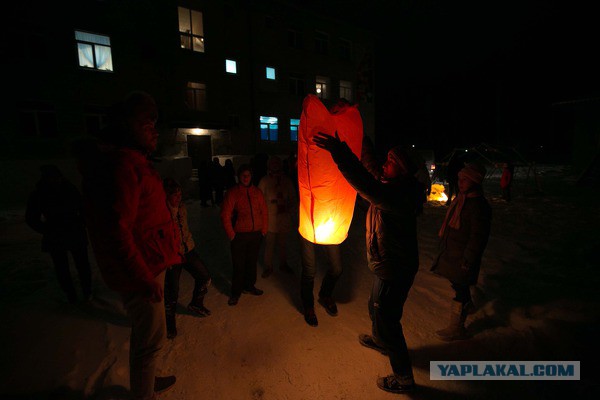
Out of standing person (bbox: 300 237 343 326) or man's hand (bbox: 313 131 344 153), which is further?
standing person (bbox: 300 237 343 326)

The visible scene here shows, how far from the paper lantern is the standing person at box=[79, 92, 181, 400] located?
4.63 feet

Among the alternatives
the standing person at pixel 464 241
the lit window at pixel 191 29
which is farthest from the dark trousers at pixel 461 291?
the lit window at pixel 191 29

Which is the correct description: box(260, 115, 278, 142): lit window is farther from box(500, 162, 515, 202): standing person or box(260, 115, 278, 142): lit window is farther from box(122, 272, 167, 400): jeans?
box(122, 272, 167, 400): jeans

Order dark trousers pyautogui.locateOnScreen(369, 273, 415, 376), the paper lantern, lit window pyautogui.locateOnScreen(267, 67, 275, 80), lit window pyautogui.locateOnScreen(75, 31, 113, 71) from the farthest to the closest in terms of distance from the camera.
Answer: lit window pyautogui.locateOnScreen(267, 67, 275, 80)
lit window pyautogui.locateOnScreen(75, 31, 113, 71)
the paper lantern
dark trousers pyautogui.locateOnScreen(369, 273, 415, 376)

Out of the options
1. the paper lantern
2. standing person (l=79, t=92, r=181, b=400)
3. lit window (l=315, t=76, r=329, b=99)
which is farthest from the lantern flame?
lit window (l=315, t=76, r=329, b=99)

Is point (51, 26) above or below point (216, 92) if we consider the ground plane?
above

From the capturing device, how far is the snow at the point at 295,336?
2.91 metres

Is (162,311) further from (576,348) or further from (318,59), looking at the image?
(318,59)

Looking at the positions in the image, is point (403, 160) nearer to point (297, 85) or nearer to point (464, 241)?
point (464, 241)

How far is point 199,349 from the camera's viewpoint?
344 centimetres

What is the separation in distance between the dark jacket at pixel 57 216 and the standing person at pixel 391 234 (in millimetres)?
3738

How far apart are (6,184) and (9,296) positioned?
401 inches

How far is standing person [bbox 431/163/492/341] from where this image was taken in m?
3.30

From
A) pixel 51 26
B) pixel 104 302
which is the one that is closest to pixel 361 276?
pixel 104 302
